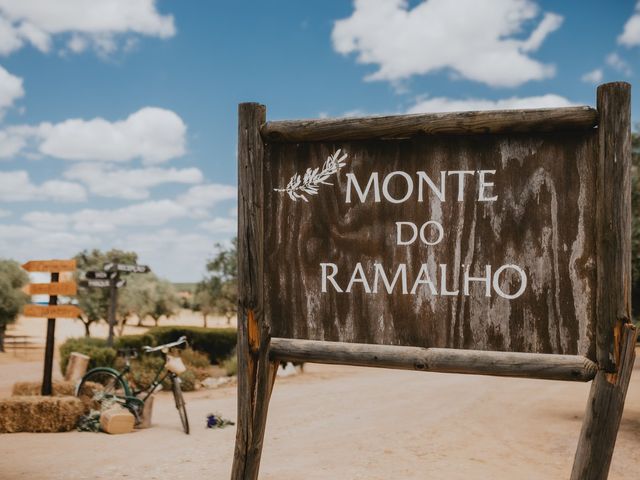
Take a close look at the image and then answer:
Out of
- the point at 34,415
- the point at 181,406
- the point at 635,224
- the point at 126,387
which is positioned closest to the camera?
the point at 181,406

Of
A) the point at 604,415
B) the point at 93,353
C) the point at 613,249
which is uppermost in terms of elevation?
the point at 613,249

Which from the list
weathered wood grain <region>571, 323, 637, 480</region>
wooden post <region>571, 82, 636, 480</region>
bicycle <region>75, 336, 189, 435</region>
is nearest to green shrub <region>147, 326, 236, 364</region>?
bicycle <region>75, 336, 189, 435</region>

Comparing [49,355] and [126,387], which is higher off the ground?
[49,355]

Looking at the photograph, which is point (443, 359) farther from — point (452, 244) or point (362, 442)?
point (362, 442)

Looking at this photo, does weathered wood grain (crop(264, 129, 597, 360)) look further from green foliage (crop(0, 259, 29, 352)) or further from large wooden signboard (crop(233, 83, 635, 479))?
green foliage (crop(0, 259, 29, 352))

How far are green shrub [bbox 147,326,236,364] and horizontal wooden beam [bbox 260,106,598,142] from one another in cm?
1706

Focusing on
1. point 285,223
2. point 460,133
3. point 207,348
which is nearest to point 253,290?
point 285,223

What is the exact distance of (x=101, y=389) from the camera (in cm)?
1028

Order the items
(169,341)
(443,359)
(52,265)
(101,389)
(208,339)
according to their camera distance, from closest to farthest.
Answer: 1. (443,359)
2. (101,389)
3. (52,265)
4. (169,341)
5. (208,339)

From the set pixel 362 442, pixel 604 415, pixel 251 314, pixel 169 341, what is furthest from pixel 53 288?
pixel 604 415

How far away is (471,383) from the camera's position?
49.6ft

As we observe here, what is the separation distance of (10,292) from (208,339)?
18137mm

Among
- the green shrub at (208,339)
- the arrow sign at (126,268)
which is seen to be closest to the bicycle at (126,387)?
the arrow sign at (126,268)

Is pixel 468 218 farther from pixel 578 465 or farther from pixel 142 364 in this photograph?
pixel 142 364
